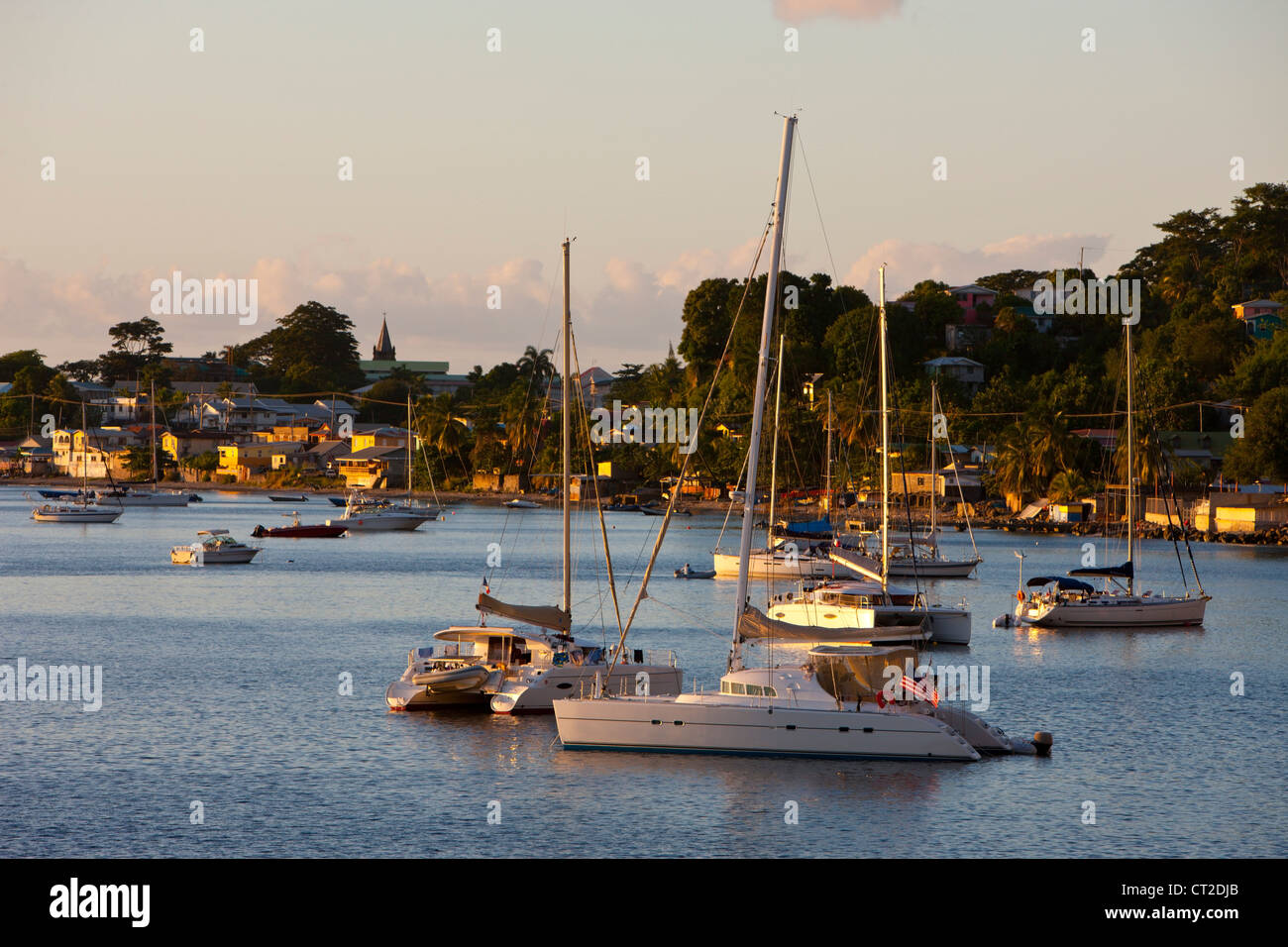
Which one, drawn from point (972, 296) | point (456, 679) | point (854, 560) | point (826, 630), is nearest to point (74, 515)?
point (854, 560)

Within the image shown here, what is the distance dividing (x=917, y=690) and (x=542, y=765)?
856 centimetres

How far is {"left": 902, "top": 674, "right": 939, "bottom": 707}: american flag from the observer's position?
102ft

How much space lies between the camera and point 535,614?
40125mm

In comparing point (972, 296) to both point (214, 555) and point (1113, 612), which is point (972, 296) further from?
point (1113, 612)

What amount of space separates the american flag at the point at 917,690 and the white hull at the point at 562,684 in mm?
6470

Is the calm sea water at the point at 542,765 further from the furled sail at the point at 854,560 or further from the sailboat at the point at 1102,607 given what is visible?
the furled sail at the point at 854,560

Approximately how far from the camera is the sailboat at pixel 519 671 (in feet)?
116

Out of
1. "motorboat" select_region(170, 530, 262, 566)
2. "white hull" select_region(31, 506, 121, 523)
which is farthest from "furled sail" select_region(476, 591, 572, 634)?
"white hull" select_region(31, 506, 121, 523)

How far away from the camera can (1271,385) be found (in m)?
130

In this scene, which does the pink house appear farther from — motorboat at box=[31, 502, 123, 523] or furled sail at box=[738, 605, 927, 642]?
furled sail at box=[738, 605, 927, 642]

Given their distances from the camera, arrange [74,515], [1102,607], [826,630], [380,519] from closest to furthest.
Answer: [826,630]
[1102,607]
[380,519]
[74,515]

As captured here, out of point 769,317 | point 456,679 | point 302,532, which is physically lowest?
point 456,679

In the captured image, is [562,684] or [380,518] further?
[380,518]
